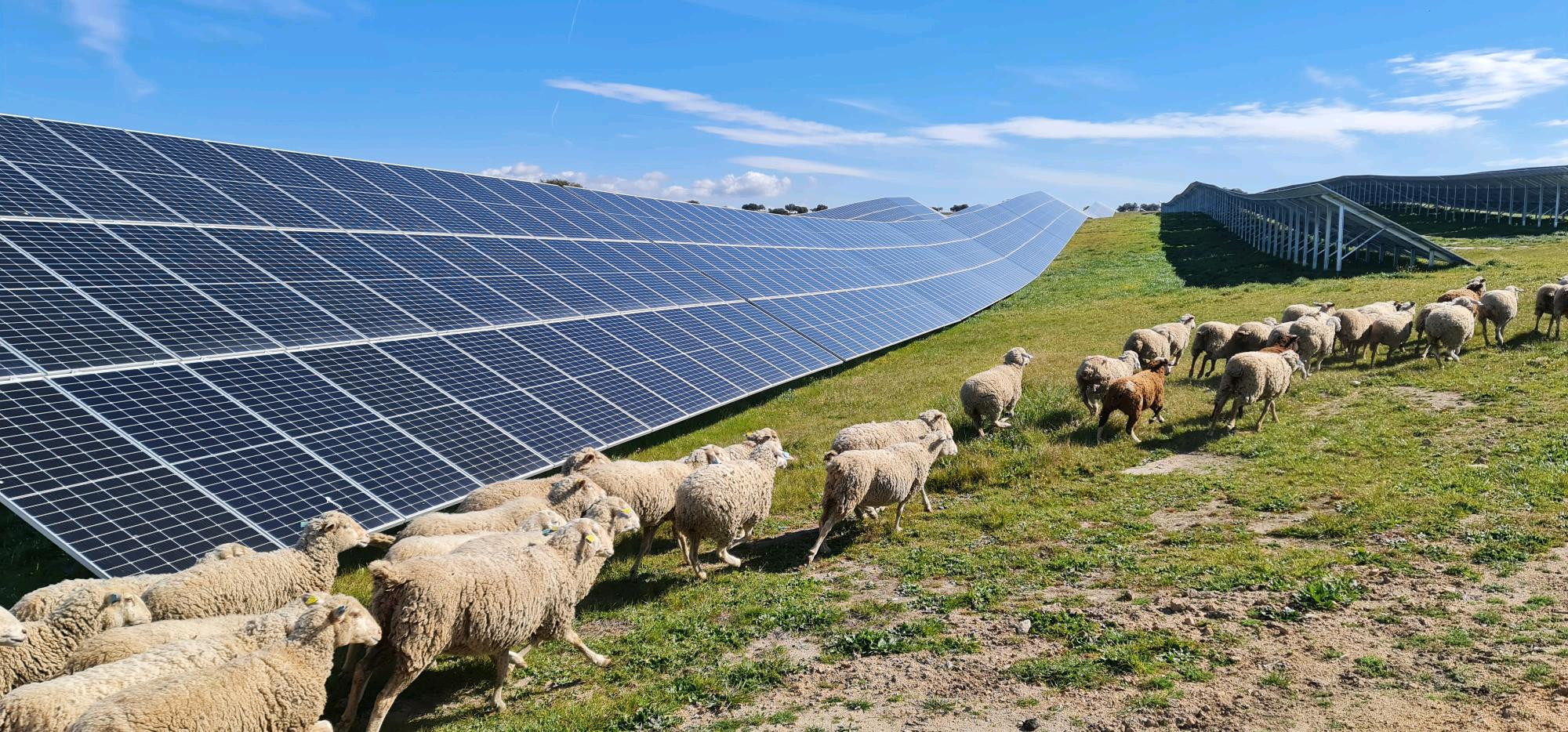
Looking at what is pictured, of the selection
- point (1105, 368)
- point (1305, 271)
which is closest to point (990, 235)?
point (1305, 271)

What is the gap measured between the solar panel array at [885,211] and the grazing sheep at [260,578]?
2980 inches

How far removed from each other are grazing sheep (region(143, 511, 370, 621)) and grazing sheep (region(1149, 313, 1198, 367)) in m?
20.1

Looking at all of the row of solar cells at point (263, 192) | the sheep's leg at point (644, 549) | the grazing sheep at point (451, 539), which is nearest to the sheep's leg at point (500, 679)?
the grazing sheep at point (451, 539)

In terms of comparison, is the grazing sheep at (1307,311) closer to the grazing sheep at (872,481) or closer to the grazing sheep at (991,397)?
the grazing sheep at (991,397)

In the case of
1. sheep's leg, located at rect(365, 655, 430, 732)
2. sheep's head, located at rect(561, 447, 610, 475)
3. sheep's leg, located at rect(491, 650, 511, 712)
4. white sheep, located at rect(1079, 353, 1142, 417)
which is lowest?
sheep's leg, located at rect(491, 650, 511, 712)

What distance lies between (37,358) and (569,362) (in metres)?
8.05

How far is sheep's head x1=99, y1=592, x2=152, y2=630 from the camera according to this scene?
682 cm

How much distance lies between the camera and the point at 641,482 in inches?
434

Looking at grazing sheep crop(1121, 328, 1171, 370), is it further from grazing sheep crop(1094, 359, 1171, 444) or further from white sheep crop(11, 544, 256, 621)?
white sheep crop(11, 544, 256, 621)

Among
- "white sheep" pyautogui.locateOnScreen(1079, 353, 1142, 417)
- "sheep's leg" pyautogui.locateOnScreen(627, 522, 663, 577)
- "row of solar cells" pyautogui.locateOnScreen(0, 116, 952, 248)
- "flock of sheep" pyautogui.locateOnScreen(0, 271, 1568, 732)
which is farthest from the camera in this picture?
"white sheep" pyautogui.locateOnScreen(1079, 353, 1142, 417)

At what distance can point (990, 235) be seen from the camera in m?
73.9

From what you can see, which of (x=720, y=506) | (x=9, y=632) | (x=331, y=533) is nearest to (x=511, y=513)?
(x=331, y=533)

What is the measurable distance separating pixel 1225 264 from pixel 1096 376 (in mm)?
45451

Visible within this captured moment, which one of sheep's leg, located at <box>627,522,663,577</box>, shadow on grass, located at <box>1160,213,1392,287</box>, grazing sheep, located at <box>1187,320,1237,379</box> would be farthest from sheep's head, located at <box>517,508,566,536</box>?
shadow on grass, located at <box>1160,213,1392,287</box>
